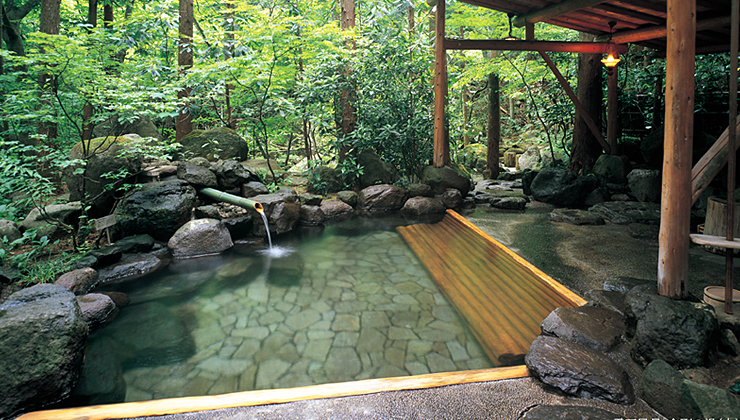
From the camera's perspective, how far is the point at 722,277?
3.82 meters

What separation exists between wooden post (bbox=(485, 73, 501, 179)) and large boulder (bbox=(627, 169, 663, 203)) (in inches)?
193

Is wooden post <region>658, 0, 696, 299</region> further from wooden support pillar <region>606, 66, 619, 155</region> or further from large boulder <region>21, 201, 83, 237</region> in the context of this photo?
large boulder <region>21, 201, 83, 237</region>

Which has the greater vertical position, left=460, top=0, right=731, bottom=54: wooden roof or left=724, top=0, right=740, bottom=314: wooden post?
left=460, top=0, right=731, bottom=54: wooden roof

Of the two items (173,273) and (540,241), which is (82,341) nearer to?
(173,273)

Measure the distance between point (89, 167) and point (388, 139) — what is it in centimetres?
615

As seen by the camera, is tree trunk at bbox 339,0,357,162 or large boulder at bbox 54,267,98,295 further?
tree trunk at bbox 339,0,357,162

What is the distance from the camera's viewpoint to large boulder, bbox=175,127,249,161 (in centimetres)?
818

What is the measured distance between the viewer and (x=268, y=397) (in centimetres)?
251

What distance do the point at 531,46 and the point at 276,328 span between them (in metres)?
7.00

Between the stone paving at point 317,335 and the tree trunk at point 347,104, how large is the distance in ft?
14.5

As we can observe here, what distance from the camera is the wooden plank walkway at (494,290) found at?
11.0ft

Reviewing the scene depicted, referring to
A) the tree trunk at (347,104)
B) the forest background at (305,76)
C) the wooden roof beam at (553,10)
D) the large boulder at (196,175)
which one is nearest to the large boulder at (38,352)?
the forest background at (305,76)

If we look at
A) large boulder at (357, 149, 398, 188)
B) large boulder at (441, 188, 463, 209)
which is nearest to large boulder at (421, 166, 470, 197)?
large boulder at (441, 188, 463, 209)

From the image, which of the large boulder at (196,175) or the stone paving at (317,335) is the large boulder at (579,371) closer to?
the stone paving at (317,335)
